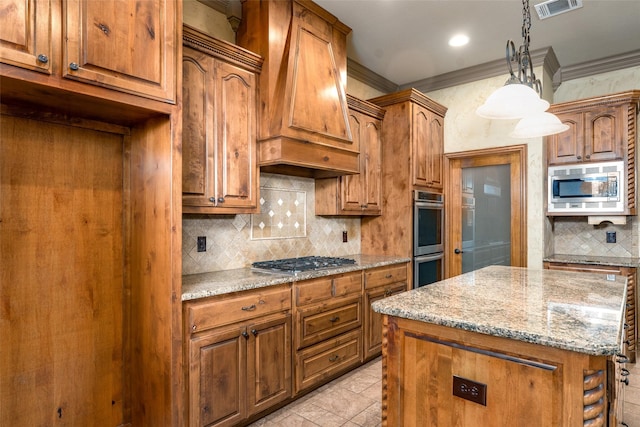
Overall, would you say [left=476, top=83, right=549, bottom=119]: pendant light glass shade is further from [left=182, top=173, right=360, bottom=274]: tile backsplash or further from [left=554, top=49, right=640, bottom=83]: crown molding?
[left=554, top=49, right=640, bottom=83]: crown molding

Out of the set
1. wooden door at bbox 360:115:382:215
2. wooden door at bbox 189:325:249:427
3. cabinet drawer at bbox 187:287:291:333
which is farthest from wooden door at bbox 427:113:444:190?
wooden door at bbox 189:325:249:427

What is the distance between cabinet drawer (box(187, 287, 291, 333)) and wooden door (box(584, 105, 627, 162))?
11.3ft

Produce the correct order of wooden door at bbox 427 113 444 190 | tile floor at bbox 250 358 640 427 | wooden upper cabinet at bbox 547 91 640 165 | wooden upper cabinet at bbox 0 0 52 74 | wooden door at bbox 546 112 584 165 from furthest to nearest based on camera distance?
wooden door at bbox 427 113 444 190 < wooden door at bbox 546 112 584 165 < wooden upper cabinet at bbox 547 91 640 165 < tile floor at bbox 250 358 640 427 < wooden upper cabinet at bbox 0 0 52 74

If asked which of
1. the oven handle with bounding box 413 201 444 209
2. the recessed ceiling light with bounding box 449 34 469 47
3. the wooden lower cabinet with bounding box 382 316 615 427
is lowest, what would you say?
the wooden lower cabinet with bounding box 382 316 615 427

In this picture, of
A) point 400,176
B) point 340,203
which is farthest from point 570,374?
point 400,176

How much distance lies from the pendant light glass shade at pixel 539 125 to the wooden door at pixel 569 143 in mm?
1987

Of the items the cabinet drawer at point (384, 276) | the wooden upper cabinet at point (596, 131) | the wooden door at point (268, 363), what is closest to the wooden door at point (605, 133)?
the wooden upper cabinet at point (596, 131)

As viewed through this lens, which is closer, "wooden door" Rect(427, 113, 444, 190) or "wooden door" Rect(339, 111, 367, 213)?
"wooden door" Rect(339, 111, 367, 213)

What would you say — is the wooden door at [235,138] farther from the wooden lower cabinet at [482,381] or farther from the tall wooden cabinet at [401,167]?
the tall wooden cabinet at [401,167]

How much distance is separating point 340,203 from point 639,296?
3.30 metres

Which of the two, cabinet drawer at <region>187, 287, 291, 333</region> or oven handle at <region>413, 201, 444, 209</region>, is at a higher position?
oven handle at <region>413, 201, 444, 209</region>

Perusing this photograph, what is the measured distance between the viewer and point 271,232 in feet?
10.6

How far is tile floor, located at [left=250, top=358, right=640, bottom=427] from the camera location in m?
2.41

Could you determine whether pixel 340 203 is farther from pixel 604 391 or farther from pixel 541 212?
pixel 604 391
